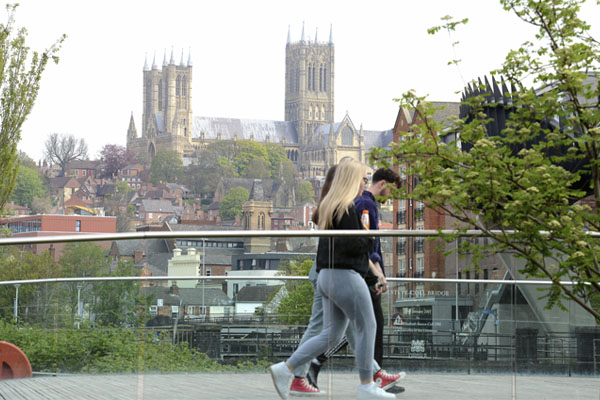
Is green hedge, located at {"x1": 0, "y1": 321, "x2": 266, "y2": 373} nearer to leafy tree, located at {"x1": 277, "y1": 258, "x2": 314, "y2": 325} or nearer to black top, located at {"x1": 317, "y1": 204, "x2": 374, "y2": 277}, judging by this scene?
leafy tree, located at {"x1": 277, "y1": 258, "x2": 314, "y2": 325}

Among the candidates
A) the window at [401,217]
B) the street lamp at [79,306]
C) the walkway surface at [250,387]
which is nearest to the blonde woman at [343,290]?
the walkway surface at [250,387]

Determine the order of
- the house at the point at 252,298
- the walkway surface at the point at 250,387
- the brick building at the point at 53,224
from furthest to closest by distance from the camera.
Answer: the brick building at the point at 53,224
the house at the point at 252,298
the walkway surface at the point at 250,387

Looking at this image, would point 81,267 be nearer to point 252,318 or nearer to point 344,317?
point 252,318

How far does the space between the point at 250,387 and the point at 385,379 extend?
0.89 m

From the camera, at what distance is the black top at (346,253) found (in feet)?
22.0

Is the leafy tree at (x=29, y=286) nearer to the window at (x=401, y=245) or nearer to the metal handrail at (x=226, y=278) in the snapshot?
the metal handrail at (x=226, y=278)

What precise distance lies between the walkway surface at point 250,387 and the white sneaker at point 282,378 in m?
0.08

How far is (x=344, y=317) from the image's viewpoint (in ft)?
22.1

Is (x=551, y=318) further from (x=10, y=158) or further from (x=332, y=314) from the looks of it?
(x=10, y=158)

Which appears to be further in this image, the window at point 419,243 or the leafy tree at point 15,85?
the leafy tree at point 15,85

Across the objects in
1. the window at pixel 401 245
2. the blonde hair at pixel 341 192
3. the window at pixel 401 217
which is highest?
the window at pixel 401 217

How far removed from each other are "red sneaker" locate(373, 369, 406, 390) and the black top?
683mm

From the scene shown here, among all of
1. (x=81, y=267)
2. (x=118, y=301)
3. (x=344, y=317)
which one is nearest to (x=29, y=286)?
(x=81, y=267)

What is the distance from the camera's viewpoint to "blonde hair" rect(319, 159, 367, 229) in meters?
6.67
